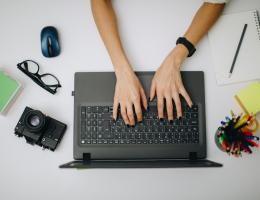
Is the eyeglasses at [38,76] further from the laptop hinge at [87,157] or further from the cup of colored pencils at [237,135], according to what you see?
the cup of colored pencils at [237,135]

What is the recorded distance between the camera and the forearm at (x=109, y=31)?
1.10 metres

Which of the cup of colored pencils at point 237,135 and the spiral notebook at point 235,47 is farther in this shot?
the spiral notebook at point 235,47

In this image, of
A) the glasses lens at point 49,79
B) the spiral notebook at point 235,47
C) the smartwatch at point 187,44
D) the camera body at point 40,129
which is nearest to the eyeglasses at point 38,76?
the glasses lens at point 49,79

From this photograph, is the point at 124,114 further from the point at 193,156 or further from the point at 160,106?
the point at 193,156

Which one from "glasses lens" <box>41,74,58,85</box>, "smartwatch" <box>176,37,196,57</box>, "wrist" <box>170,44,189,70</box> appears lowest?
"glasses lens" <box>41,74,58,85</box>

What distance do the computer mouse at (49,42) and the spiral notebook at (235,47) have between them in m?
0.57

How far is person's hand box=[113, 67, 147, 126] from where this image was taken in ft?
3.51

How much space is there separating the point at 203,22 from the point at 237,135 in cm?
42

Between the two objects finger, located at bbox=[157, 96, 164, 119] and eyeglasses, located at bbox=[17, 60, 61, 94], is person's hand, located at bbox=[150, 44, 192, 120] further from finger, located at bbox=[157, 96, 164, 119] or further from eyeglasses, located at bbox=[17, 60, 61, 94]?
eyeglasses, located at bbox=[17, 60, 61, 94]

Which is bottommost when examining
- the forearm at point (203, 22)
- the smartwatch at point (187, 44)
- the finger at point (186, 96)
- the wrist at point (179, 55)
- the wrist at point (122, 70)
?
the finger at point (186, 96)

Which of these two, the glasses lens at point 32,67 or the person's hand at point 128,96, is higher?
the glasses lens at point 32,67

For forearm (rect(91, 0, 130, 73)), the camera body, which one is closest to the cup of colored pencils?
forearm (rect(91, 0, 130, 73))

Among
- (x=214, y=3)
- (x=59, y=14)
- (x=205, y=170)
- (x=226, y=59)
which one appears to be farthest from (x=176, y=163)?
(x=59, y=14)

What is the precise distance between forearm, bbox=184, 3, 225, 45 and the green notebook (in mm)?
654
